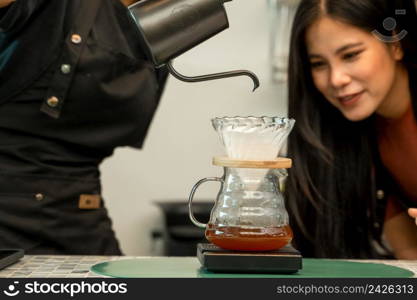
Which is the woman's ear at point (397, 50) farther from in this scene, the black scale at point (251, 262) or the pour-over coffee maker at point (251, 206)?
the black scale at point (251, 262)

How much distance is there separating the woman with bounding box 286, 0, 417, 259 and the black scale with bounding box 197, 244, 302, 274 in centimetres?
62

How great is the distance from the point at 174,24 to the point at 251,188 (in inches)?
12.0

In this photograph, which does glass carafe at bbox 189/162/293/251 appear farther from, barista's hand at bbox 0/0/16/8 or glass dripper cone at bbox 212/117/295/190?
barista's hand at bbox 0/0/16/8

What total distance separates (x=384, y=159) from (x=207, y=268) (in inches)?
35.1

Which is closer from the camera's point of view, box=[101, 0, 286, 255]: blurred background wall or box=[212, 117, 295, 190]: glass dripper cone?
box=[212, 117, 295, 190]: glass dripper cone

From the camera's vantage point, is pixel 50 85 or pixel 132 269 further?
pixel 50 85

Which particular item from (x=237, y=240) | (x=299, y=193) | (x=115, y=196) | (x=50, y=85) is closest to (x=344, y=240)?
(x=299, y=193)

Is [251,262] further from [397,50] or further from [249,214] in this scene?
[397,50]

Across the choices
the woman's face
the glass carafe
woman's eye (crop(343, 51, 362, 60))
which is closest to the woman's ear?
the woman's face

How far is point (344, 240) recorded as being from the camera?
1.72 meters

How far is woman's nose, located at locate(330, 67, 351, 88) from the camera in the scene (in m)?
1.52

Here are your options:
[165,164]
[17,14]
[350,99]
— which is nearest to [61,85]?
[17,14]

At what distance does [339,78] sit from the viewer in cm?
152

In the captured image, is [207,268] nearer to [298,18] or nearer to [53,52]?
[53,52]
